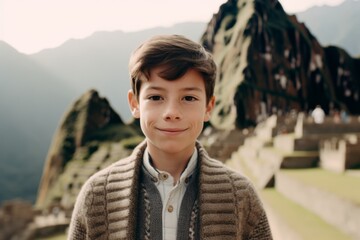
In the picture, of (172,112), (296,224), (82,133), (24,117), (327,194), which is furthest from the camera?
(24,117)

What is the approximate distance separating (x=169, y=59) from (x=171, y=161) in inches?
17.4

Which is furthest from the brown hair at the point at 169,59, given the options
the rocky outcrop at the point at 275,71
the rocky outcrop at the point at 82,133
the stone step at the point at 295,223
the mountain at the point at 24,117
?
the rocky outcrop at the point at 275,71

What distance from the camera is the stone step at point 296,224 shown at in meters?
6.00

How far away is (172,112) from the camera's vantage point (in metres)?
Result: 1.57

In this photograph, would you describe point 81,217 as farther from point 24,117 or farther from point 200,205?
point 24,117

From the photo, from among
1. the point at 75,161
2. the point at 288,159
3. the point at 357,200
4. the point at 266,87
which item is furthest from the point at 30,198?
the point at 357,200

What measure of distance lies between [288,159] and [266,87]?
5444cm

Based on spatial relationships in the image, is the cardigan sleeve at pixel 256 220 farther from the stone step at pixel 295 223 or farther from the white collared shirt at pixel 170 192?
the stone step at pixel 295 223

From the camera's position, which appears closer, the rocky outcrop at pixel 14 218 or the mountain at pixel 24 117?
the rocky outcrop at pixel 14 218

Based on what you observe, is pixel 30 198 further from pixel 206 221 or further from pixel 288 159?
pixel 206 221

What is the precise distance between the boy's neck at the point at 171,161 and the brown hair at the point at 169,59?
0.29m

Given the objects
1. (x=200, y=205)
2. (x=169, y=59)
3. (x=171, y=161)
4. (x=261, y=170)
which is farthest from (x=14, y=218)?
(x=169, y=59)

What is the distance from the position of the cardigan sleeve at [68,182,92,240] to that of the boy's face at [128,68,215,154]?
354mm

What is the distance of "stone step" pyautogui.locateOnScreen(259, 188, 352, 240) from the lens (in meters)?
6.00
